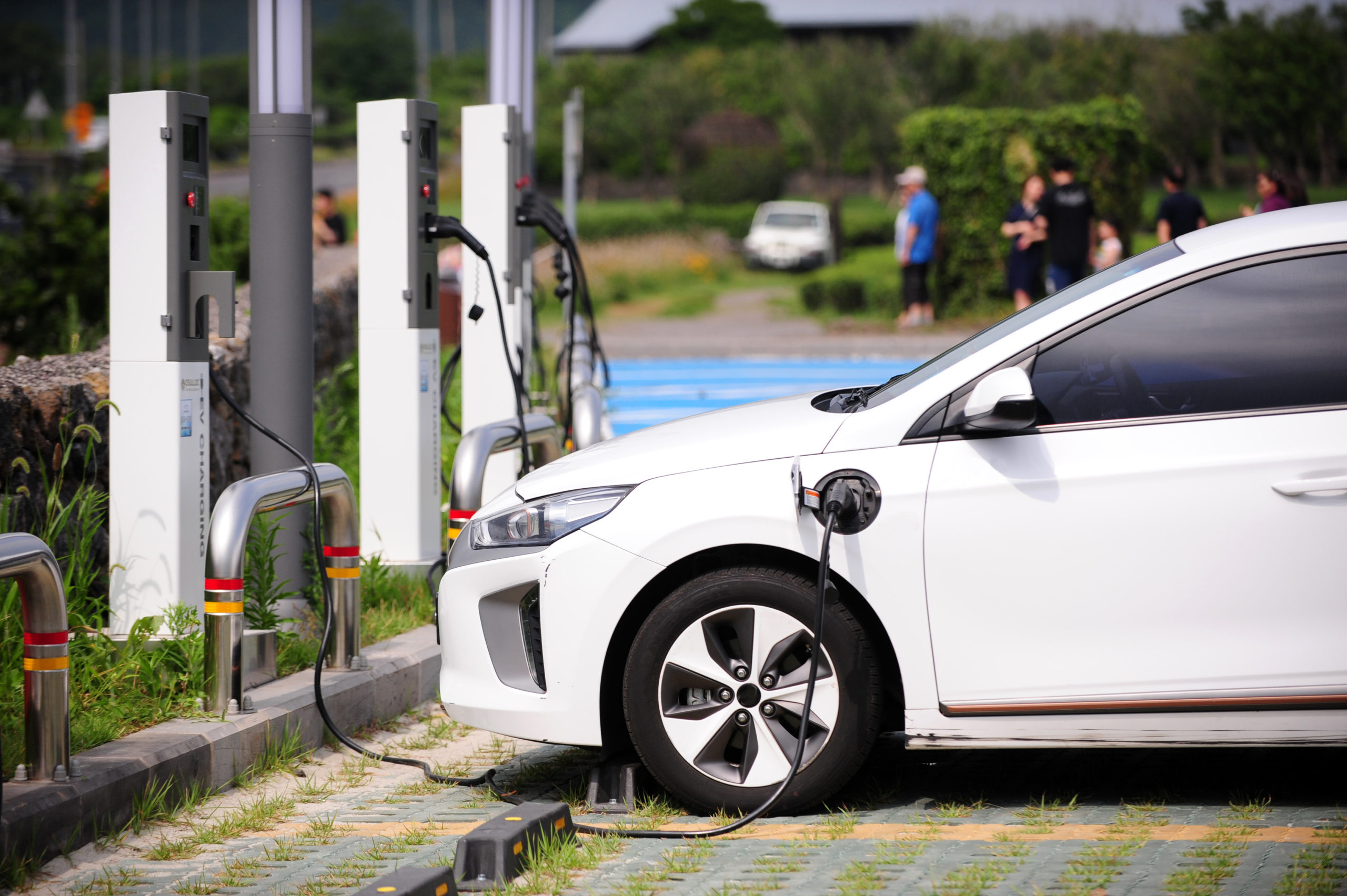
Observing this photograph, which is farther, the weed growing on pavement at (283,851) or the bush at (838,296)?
the bush at (838,296)

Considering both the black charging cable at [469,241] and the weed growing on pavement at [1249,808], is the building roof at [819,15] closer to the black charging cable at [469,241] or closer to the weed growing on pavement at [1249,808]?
the black charging cable at [469,241]

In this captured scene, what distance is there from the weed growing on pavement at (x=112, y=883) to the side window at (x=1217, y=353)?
9.09 feet

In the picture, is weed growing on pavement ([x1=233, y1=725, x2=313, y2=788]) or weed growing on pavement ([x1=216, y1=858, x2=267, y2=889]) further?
weed growing on pavement ([x1=233, y1=725, x2=313, y2=788])

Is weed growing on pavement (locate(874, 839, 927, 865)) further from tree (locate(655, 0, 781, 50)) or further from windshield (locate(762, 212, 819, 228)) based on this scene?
tree (locate(655, 0, 781, 50))

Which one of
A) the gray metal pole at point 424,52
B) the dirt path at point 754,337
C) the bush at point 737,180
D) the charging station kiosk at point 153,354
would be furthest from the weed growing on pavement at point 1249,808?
the gray metal pole at point 424,52

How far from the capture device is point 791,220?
37.8 meters

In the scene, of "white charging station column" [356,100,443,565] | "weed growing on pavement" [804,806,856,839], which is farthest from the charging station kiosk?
"weed growing on pavement" [804,806,856,839]

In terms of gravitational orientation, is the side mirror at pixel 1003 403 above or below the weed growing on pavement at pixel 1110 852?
above

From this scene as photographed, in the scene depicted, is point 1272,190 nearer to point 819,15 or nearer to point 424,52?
point 424,52

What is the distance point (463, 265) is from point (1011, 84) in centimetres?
3729

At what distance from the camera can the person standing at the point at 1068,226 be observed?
15508 millimetres

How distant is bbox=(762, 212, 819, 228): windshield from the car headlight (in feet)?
111

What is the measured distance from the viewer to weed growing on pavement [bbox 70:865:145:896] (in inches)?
152

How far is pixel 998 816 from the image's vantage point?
14.3ft
